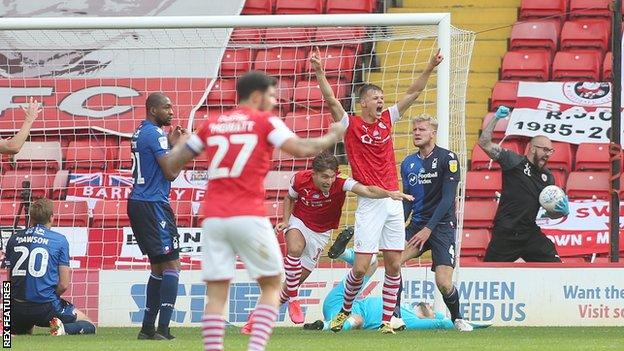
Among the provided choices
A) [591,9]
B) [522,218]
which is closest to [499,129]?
[591,9]

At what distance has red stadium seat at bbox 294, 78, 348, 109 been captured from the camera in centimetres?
1555

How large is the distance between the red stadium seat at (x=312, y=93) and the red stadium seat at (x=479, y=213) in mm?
2038

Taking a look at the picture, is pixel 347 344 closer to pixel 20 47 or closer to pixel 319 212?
pixel 319 212

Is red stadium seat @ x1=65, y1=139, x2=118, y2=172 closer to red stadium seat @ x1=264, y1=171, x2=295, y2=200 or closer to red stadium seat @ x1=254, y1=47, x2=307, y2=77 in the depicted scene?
red stadium seat @ x1=264, y1=171, x2=295, y2=200

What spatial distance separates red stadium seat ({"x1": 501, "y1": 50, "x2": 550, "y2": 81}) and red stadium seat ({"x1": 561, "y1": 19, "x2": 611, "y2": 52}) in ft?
1.52

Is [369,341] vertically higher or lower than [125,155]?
lower

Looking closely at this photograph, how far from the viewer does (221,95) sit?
15.6 m

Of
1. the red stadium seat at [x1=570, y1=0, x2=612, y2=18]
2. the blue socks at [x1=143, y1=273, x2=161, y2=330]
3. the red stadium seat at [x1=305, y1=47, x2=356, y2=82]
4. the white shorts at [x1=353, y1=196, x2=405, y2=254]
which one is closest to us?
the blue socks at [x1=143, y1=273, x2=161, y2=330]

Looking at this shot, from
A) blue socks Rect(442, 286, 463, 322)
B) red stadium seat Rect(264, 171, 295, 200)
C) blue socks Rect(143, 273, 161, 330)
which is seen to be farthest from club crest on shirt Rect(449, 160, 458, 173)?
red stadium seat Rect(264, 171, 295, 200)

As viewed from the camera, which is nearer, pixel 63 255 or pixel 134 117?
pixel 63 255

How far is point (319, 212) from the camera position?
1247 cm

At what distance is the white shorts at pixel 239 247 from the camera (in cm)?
775

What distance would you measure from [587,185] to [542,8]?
325 centimetres

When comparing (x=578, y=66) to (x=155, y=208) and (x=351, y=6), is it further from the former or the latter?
(x=155, y=208)
